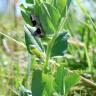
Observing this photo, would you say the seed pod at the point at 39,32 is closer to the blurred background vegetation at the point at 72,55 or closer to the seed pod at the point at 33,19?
the seed pod at the point at 33,19

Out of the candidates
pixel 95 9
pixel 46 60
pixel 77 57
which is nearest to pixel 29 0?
pixel 46 60

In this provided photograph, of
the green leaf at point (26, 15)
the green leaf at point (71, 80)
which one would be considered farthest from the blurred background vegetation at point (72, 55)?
the green leaf at point (71, 80)

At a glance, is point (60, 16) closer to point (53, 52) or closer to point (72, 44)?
point (53, 52)

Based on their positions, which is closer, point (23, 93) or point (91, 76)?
point (23, 93)

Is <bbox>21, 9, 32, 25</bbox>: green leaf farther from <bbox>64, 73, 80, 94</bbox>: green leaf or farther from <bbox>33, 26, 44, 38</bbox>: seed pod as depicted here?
<bbox>64, 73, 80, 94</bbox>: green leaf

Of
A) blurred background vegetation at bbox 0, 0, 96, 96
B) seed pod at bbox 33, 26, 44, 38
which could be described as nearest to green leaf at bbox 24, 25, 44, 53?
seed pod at bbox 33, 26, 44, 38
